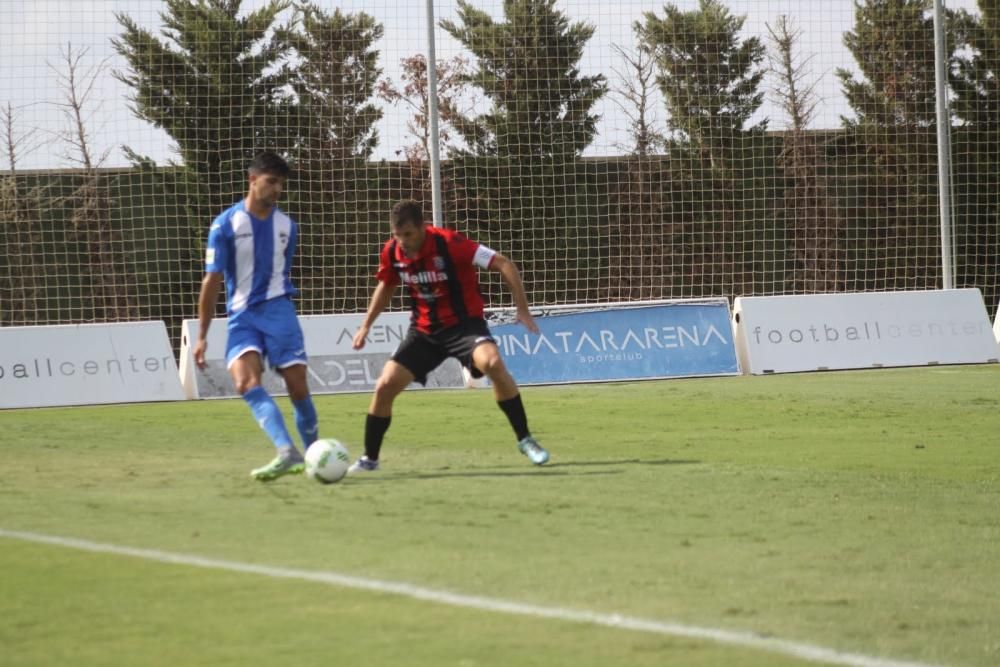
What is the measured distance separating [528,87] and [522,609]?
2430 cm

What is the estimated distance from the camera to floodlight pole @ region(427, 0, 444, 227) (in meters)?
22.0

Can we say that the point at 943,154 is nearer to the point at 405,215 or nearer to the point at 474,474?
the point at 405,215

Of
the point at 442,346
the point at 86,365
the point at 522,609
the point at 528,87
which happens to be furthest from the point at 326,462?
the point at 528,87

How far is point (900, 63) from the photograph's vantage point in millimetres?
33312

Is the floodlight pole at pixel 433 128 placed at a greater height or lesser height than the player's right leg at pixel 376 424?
greater

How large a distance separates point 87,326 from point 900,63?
20.4m

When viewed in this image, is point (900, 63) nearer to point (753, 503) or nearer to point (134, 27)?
point (134, 27)

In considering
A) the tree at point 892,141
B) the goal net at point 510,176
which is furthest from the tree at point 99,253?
the tree at point 892,141

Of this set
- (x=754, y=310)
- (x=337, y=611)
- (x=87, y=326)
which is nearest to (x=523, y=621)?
(x=337, y=611)

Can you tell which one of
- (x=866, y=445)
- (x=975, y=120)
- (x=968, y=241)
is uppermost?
(x=975, y=120)

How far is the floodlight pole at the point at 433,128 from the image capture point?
22.0m

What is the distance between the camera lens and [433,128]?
22422 mm

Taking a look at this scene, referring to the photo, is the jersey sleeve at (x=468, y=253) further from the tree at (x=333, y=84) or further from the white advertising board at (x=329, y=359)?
the tree at (x=333, y=84)

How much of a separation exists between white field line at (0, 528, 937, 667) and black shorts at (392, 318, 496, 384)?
12.4ft
